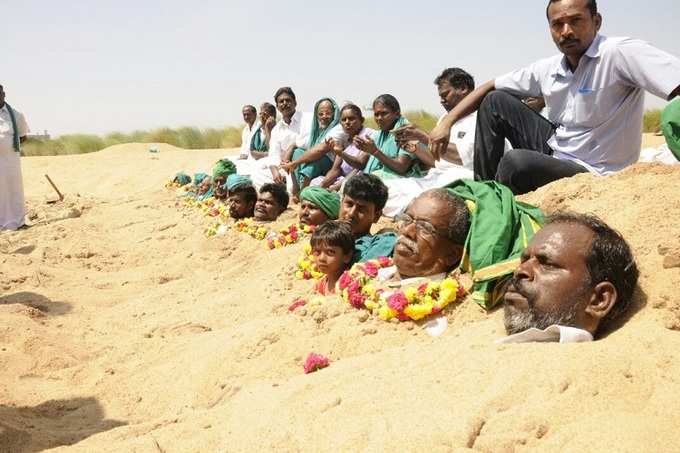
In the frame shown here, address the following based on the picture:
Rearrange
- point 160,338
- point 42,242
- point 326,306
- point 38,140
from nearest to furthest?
point 326,306 → point 160,338 → point 42,242 → point 38,140

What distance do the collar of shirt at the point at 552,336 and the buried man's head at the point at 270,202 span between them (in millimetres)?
5563

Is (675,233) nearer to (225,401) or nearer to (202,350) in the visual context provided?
(225,401)

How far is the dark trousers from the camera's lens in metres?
4.88

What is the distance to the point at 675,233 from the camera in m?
3.54

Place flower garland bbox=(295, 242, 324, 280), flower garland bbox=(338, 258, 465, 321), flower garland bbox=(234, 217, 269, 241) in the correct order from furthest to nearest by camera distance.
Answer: flower garland bbox=(234, 217, 269, 241) < flower garland bbox=(295, 242, 324, 280) < flower garland bbox=(338, 258, 465, 321)

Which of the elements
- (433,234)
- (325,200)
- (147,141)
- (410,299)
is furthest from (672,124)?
(147,141)

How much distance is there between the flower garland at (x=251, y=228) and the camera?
7.85 m

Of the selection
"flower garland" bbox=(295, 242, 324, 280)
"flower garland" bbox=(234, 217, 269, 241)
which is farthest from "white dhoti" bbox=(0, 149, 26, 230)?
"flower garland" bbox=(295, 242, 324, 280)

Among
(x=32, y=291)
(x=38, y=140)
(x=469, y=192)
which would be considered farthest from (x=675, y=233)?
(x=38, y=140)

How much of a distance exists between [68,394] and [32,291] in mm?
2910

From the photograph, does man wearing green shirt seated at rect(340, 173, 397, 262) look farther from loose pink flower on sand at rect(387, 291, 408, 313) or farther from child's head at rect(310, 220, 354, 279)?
loose pink flower on sand at rect(387, 291, 408, 313)

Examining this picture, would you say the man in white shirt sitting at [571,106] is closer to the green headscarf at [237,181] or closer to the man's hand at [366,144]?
the man's hand at [366,144]

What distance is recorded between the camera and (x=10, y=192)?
1060 centimetres

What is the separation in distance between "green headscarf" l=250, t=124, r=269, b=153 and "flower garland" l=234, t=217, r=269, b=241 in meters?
3.38
